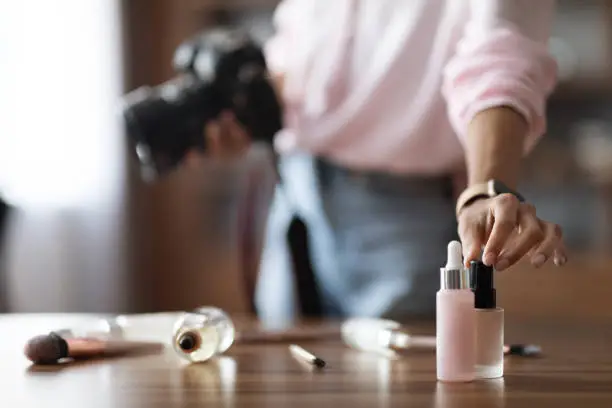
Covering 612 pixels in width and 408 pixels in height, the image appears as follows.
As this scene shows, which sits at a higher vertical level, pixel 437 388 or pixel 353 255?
pixel 353 255

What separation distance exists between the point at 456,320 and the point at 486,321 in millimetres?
29

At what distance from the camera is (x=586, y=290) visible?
2742 mm

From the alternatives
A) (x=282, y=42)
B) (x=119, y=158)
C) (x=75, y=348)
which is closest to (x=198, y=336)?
(x=75, y=348)

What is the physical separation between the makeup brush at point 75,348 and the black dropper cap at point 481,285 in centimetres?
34

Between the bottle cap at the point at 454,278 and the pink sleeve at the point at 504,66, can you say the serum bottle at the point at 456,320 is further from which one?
the pink sleeve at the point at 504,66

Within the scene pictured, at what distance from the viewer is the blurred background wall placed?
2.46 metres

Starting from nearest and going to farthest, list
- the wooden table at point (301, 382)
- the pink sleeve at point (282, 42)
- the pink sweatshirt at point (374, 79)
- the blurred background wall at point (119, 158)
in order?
the wooden table at point (301, 382) < the pink sweatshirt at point (374, 79) < the pink sleeve at point (282, 42) < the blurred background wall at point (119, 158)

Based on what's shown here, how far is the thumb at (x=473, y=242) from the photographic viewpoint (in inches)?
26.1

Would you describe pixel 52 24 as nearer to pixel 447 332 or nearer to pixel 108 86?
pixel 108 86

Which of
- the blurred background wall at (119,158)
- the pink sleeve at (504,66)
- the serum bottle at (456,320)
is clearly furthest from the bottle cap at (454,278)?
the blurred background wall at (119,158)

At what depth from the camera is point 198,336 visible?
31.2 inches

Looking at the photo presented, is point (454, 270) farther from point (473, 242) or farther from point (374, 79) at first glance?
point (374, 79)

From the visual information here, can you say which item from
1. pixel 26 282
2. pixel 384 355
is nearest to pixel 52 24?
pixel 26 282

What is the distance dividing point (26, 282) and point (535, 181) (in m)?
1.60
